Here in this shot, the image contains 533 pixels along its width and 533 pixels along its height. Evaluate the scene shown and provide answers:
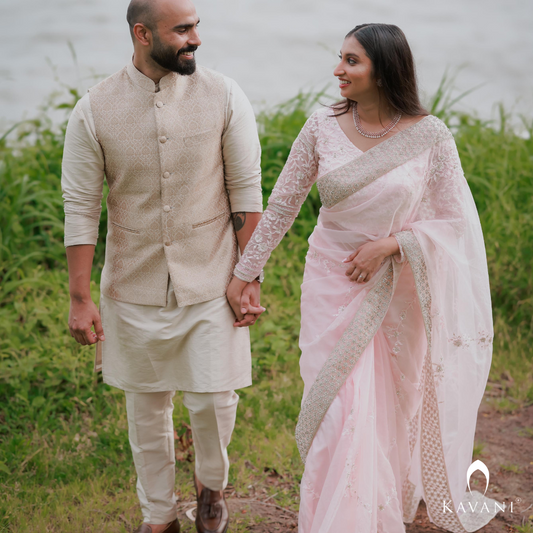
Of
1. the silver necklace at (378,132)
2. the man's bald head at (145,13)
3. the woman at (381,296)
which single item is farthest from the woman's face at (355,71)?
the man's bald head at (145,13)

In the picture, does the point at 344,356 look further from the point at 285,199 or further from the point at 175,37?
the point at 175,37

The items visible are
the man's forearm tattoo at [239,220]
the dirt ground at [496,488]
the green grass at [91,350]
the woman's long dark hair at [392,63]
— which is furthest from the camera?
the green grass at [91,350]

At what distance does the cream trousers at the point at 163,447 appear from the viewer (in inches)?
109

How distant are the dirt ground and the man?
244mm

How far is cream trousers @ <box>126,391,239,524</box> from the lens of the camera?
277 cm

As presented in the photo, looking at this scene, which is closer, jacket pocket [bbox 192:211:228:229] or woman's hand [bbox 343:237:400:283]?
woman's hand [bbox 343:237:400:283]

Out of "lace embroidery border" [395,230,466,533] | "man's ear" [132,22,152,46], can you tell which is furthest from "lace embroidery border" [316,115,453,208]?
"man's ear" [132,22,152,46]

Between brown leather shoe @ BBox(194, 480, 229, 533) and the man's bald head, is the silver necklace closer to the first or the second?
the man's bald head

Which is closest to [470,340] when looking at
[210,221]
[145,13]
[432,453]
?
[432,453]

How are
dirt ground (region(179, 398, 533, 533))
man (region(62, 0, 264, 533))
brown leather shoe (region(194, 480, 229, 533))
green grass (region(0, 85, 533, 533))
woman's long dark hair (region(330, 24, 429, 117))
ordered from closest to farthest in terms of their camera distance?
woman's long dark hair (region(330, 24, 429, 117))
man (region(62, 0, 264, 533))
brown leather shoe (region(194, 480, 229, 533))
dirt ground (region(179, 398, 533, 533))
green grass (region(0, 85, 533, 533))

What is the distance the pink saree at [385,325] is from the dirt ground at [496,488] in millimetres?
358

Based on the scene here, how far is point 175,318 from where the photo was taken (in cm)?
267

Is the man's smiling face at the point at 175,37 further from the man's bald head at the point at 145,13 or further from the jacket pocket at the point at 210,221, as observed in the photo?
the jacket pocket at the point at 210,221

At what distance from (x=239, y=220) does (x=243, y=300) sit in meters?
0.31
